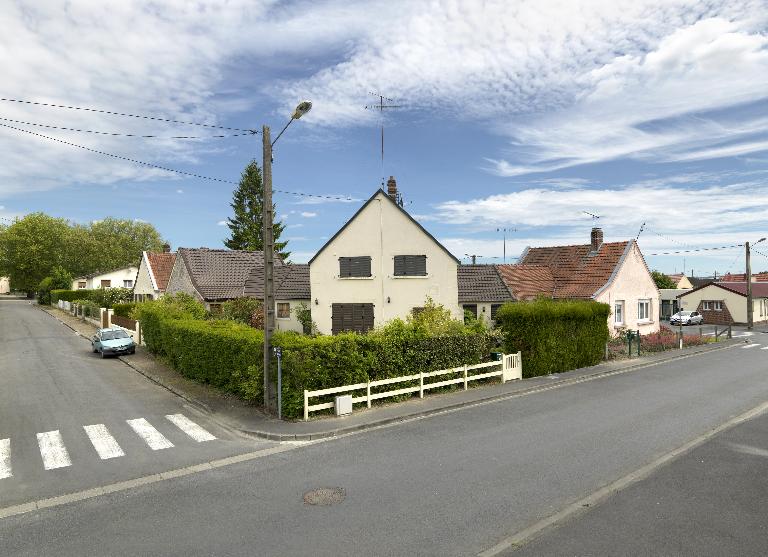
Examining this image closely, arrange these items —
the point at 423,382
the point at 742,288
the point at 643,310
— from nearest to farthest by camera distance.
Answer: the point at 423,382 → the point at 643,310 → the point at 742,288

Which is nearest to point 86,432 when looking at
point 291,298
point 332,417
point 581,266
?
point 332,417

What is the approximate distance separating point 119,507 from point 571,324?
19.4 m

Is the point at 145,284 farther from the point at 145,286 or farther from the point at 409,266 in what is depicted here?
the point at 409,266

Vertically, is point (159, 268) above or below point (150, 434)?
above

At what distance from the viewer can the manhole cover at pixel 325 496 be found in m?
8.50

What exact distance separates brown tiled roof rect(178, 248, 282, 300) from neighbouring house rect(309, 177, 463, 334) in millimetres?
11315

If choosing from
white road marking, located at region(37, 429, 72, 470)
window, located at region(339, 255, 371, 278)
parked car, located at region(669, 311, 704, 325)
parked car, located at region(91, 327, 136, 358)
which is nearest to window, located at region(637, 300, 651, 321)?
window, located at region(339, 255, 371, 278)

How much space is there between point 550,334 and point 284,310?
17.1m

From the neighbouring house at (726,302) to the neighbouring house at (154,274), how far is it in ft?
194

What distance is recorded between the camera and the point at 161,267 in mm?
46156

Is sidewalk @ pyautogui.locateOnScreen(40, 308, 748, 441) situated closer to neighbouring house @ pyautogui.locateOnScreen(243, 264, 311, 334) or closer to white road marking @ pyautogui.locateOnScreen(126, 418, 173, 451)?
white road marking @ pyautogui.locateOnScreen(126, 418, 173, 451)

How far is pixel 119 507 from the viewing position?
852cm

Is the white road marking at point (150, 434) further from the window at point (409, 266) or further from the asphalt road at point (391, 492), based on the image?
the window at point (409, 266)

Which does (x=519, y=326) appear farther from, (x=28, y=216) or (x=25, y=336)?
(x=28, y=216)
